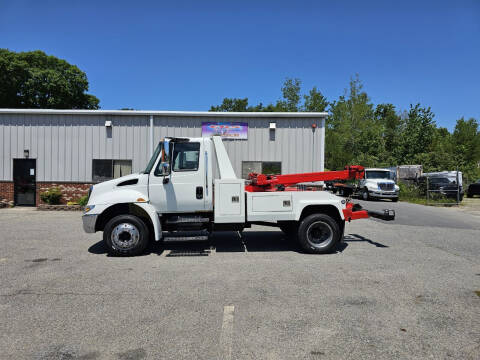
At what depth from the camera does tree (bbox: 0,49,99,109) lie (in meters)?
32.5

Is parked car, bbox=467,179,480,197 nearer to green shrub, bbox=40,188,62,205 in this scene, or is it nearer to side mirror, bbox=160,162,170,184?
side mirror, bbox=160,162,170,184

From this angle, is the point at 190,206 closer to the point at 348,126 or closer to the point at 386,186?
the point at 386,186

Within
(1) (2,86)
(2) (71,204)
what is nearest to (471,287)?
(2) (71,204)

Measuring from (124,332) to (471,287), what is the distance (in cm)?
516

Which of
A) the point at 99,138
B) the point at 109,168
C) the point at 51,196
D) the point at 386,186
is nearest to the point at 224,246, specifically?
the point at 109,168

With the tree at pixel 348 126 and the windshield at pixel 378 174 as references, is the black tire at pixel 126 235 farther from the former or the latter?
the tree at pixel 348 126

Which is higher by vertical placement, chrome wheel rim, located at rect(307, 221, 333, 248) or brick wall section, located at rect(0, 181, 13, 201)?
brick wall section, located at rect(0, 181, 13, 201)

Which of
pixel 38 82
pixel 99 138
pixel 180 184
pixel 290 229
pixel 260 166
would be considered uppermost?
pixel 38 82

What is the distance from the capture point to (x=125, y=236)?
6520mm

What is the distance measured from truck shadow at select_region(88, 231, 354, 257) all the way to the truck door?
3.36 ft

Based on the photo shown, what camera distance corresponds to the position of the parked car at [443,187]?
18641 millimetres

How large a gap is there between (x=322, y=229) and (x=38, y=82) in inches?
1499

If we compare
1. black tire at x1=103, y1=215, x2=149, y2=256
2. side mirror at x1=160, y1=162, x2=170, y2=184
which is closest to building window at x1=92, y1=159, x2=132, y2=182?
black tire at x1=103, y1=215, x2=149, y2=256

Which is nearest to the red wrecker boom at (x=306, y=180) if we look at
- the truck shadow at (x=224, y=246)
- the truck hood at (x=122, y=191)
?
the truck shadow at (x=224, y=246)
